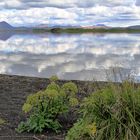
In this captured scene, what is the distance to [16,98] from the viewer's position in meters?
9.67

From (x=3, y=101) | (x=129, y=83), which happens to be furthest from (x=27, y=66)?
(x=129, y=83)

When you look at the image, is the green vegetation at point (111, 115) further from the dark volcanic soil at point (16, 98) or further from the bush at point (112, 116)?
the dark volcanic soil at point (16, 98)

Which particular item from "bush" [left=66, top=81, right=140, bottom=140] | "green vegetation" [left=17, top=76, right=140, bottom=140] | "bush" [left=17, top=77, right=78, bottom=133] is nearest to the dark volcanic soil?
"bush" [left=17, top=77, right=78, bottom=133]

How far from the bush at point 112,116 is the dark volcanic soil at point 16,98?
81 centimetres

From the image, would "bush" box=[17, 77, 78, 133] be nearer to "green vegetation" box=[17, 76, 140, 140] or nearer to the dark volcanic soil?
the dark volcanic soil

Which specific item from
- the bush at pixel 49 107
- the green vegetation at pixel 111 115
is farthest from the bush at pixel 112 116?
the bush at pixel 49 107

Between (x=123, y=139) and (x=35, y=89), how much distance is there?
5.18 metres

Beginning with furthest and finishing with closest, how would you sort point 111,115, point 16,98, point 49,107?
point 16,98, point 49,107, point 111,115

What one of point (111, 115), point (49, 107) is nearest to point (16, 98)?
point (49, 107)

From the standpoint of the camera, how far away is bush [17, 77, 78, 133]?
7.00m

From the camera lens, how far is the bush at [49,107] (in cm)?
700

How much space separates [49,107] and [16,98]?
262cm

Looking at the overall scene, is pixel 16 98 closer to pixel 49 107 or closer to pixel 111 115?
pixel 49 107

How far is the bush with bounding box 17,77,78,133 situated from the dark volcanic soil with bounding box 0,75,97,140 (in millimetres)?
131
